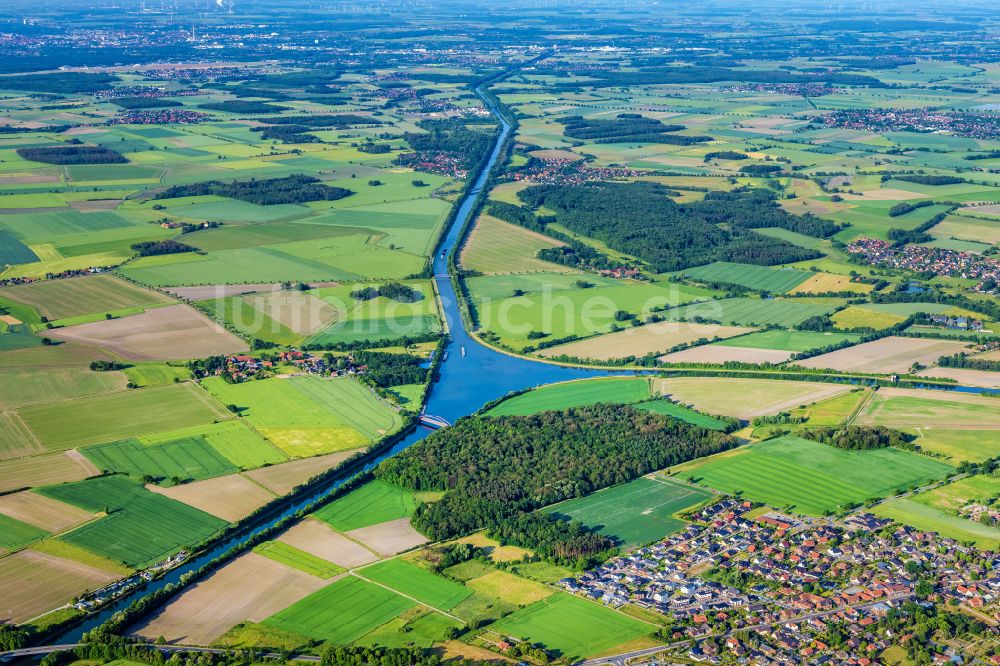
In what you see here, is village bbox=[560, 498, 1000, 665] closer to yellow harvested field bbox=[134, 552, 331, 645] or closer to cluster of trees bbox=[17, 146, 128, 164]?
yellow harvested field bbox=[134, 552, 331, 645]

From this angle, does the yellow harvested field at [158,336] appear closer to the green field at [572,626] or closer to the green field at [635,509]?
the green field at [635,509]

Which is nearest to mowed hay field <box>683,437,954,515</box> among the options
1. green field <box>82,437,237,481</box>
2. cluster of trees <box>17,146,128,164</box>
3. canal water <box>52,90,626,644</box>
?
canal water <box>52,90,626,644</box>

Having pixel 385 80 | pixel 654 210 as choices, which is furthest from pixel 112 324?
pixel 385 80

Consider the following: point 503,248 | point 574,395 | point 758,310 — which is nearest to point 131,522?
point 574,395

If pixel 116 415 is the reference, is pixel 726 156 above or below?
above

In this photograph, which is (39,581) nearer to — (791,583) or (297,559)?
(297,559)

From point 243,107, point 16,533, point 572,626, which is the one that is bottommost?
point 572,626
